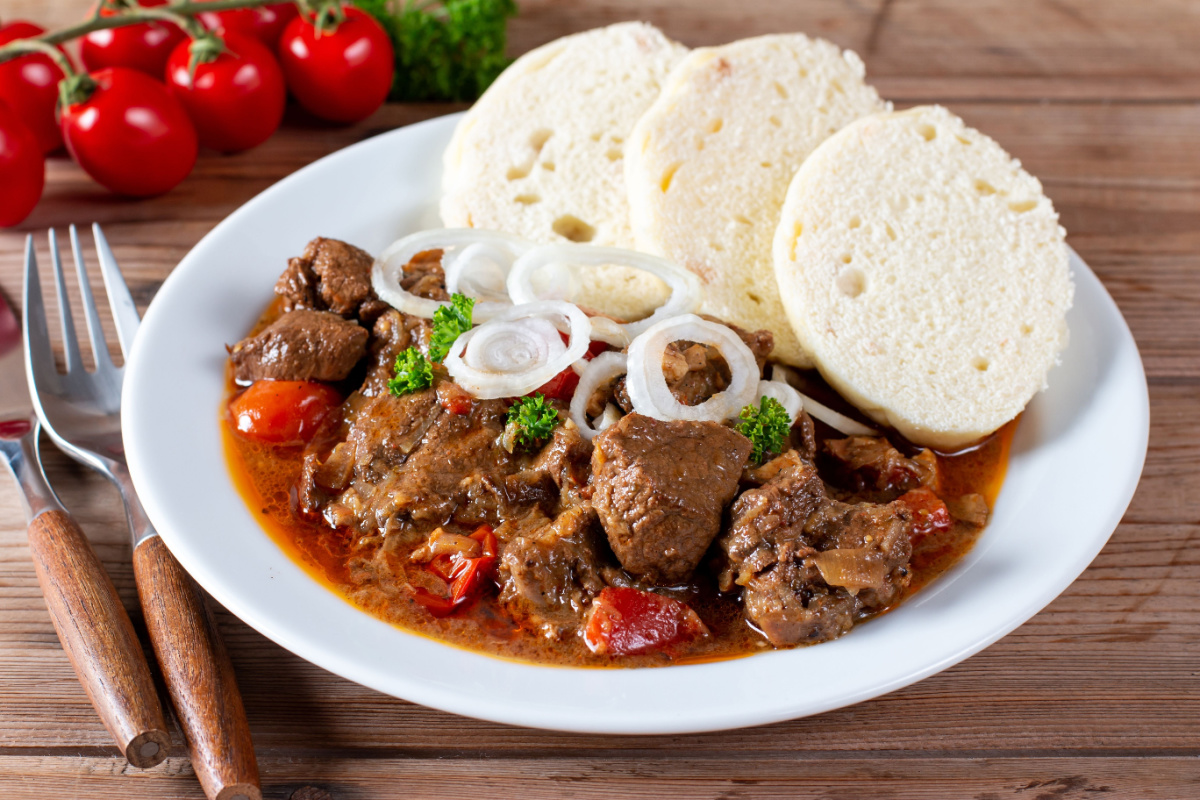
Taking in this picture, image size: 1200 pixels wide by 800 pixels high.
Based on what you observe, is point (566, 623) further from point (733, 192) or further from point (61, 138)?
point (61, 138)

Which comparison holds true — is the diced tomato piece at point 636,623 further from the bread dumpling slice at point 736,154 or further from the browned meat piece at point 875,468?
the bread dumpling slice at point 736,154

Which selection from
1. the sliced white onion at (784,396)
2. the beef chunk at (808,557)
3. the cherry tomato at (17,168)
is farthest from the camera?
the cherry tomato at (17,168)

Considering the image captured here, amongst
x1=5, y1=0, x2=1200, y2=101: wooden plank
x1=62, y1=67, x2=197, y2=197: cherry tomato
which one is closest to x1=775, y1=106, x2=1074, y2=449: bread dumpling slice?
x1=5, y1=0, x2=1200, y2=101: wooden plank

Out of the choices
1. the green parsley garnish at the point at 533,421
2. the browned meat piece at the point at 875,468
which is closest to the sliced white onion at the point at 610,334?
the green parsley garnish at the point at 533,421

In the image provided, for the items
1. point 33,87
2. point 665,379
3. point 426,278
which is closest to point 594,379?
point 665,379

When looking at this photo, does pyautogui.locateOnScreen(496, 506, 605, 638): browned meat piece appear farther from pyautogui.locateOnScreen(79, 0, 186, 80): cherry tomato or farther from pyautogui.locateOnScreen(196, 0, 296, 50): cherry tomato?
pyautogui.locateOnScreen(79, 0, 186, 80): cherry tomato
